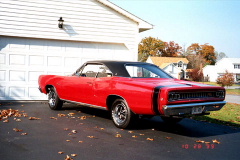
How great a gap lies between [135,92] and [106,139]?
111 centimetres

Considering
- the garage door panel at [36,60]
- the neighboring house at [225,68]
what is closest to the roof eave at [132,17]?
the garage door panel at [36,60]

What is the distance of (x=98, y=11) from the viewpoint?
11516mm

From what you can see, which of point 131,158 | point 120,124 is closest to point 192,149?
point 131,158

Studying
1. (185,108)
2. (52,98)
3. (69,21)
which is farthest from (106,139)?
(69,21)

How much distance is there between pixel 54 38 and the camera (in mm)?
11000

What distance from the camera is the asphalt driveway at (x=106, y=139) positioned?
14.3 ft

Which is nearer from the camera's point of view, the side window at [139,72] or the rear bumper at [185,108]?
the rear bumper at [185,108]

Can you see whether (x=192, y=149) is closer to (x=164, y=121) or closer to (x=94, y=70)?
(x=164, y=121)

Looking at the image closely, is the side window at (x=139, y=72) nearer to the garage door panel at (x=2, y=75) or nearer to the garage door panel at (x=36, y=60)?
the garage door panel at (x=36, y=60)

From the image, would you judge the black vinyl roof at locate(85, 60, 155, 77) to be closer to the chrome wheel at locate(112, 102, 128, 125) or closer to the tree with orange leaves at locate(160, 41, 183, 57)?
the chrome wheel at locate(112, 102, 128, 125)

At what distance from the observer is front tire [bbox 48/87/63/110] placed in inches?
335

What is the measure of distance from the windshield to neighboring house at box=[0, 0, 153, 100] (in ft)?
16.3

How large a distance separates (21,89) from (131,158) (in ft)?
25.5

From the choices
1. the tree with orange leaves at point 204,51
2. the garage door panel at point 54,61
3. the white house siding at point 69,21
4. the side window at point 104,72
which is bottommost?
the side window at point 104,72
